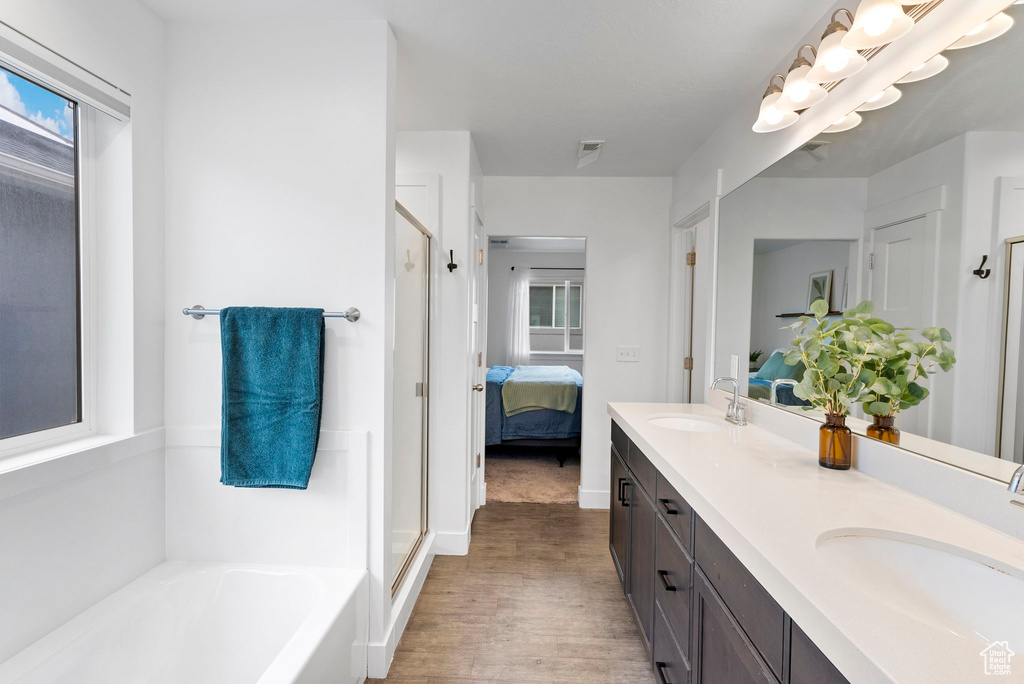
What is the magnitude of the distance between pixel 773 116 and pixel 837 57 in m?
0.36

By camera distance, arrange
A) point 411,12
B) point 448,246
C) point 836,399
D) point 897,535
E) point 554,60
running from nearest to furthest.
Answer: point 897,535
point 836,399
point 411,12
point 554,60
point 448,246

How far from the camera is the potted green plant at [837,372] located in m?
1.30

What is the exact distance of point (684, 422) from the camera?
2221mm

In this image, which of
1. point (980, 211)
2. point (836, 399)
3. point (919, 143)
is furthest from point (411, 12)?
point (836, 399)

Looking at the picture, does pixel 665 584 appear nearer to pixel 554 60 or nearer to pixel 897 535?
pixel 897 535

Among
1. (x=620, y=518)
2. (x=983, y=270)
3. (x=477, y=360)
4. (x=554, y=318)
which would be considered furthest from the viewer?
(x=554, y=318)

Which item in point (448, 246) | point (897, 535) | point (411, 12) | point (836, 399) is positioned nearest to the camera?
point (897, 535)

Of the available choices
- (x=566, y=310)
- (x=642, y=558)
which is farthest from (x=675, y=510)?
(x=566, y=310)

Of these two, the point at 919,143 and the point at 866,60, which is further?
the point at 866,60

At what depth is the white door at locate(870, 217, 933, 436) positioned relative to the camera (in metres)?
1.18

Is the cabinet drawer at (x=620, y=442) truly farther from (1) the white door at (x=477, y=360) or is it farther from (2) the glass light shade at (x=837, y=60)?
(2) the glass light shade at (x=837, y=60)

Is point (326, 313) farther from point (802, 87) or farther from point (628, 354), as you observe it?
point (628, 354)

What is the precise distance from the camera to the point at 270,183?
5.55ft

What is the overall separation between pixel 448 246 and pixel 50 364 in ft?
5.50
